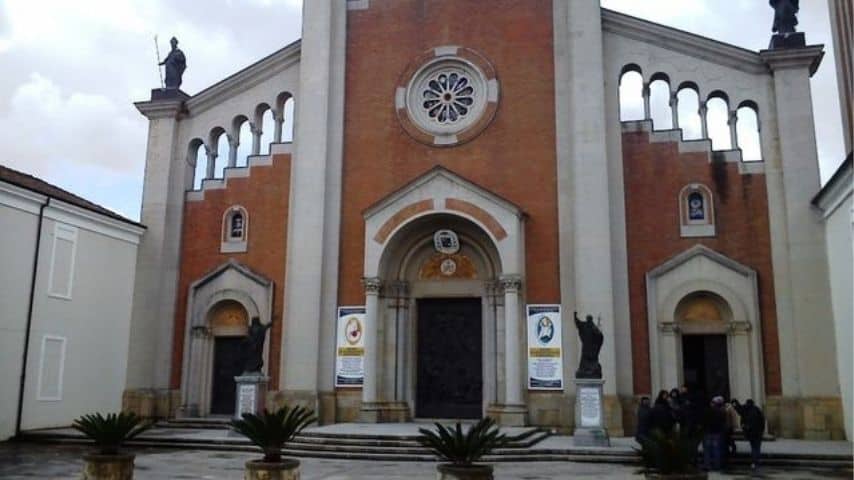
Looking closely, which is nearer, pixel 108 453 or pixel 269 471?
pixel 269 471

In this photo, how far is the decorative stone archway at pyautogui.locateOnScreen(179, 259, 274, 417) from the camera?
22.0m

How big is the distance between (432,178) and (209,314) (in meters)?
7.63

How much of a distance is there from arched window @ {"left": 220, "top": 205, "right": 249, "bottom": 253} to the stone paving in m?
7.61

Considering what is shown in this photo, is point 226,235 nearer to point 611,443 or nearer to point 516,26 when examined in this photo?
point 516,26

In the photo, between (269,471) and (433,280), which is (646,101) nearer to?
(433,280)

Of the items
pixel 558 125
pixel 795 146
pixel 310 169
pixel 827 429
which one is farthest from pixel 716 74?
pixel 310 169

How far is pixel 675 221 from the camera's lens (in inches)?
788

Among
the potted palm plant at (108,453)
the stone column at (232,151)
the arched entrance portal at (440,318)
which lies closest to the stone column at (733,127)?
the arched entrance portal at (440,318)

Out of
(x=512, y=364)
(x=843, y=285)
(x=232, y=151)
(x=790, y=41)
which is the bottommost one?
(x=512, y=364)

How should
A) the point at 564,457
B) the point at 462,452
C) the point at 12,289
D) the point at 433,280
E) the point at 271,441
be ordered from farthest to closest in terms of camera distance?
the point at 433,280 < the point at 12,289 < the point at 564,457 < the point at 271,441 < the point at 462,452

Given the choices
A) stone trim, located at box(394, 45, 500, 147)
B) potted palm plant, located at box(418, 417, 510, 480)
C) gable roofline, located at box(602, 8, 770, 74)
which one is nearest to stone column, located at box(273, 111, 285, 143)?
stone trim, located at box(394, 45, 500, 147)

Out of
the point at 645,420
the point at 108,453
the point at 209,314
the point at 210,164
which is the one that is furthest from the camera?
the point at 210,164

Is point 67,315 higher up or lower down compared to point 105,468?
higher up

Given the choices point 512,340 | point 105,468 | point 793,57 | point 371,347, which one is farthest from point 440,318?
point 105,468
